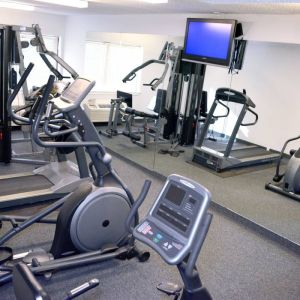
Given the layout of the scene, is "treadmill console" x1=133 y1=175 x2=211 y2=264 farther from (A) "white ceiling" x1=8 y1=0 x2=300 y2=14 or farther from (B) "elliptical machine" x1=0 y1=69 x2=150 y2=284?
(A) "white ceiling" x1=8 y1=0 x2=300 y2=14

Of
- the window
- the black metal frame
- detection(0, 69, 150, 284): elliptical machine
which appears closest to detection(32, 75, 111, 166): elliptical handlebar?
detection(0, 69, 150, 284): elliptical machine

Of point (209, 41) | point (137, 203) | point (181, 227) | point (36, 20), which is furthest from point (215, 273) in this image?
point (36, 20)

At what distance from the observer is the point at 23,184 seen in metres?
3.66

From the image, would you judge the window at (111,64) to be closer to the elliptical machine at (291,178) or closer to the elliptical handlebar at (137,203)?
the elliptical machine at (291,178)

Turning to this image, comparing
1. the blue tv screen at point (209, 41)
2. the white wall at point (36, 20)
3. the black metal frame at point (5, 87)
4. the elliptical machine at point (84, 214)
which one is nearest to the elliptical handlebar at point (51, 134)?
the elliptical machine at point (84, 214)

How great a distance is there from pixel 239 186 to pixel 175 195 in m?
3.16

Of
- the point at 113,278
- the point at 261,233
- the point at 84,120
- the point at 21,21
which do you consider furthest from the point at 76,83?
the point at 21,21

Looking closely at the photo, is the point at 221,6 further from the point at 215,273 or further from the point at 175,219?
the point at 175,219

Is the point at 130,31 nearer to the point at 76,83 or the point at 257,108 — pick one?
the point at 257,108

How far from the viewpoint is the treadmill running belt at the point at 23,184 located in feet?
11.5

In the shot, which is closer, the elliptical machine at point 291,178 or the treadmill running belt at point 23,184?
the treadmill running belt at point 23,184

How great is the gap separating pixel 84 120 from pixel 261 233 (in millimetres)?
2166

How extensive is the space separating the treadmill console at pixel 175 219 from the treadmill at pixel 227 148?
319 cm

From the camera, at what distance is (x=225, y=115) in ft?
16.4
